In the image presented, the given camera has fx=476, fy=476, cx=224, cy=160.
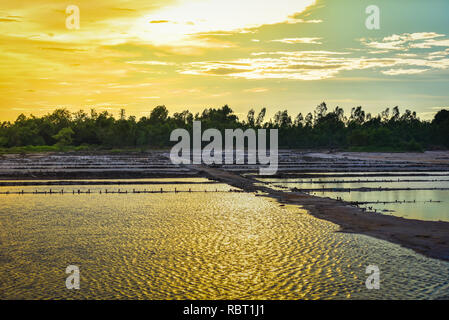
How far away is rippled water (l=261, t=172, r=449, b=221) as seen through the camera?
95.9 ft

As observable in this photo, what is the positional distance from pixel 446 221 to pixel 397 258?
30.7ft

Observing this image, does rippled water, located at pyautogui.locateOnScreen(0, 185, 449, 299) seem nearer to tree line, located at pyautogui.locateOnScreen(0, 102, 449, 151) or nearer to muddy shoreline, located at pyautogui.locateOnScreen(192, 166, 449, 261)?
muddy shoreline, located at pyautogui.locateOnScreen(192, 166, 449, 261)

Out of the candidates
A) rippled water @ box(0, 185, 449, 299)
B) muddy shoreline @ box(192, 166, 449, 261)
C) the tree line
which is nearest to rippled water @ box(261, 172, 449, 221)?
muddy shoreline @ box(192, 166, 449, 261)

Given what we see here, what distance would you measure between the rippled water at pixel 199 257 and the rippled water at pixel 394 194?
678 centimetres

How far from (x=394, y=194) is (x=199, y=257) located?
24.9 m

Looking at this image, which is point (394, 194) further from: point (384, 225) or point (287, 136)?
point (287, 136)

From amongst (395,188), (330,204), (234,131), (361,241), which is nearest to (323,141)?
(234,131)

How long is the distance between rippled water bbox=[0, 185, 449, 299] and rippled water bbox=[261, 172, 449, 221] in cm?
678

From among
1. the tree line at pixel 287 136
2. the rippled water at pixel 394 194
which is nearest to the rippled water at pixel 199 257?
the rippled water at pixel 394 194

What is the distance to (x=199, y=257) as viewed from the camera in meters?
18.0

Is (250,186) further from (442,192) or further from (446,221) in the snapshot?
(446,221)

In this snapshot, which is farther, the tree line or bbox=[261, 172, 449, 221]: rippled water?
the tree line

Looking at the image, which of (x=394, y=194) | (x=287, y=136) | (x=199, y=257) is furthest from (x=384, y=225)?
(x=287, y=136)
